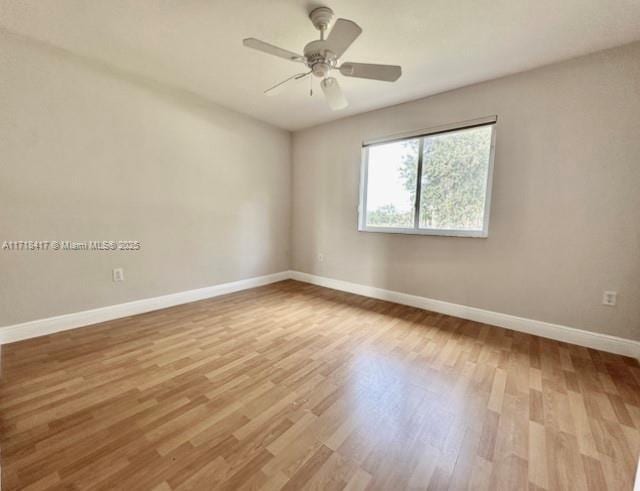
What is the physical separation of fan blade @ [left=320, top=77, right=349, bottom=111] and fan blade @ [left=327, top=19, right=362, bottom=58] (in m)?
0.23

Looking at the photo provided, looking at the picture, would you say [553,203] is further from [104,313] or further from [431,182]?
[104,313]

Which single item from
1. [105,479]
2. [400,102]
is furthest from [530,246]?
[105,479]

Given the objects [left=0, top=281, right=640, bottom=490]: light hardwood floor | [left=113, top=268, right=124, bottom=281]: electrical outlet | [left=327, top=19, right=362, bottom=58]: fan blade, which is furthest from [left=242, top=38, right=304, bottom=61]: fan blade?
[left=113, top=268, right=124, bottom=281]: electrical outlet

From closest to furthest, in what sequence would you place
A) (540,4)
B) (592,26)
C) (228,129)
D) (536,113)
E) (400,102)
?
(540,4)
(592,26)
(536,113)
(400,102)
(228,129)

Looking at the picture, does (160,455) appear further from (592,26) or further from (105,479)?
(592,26)

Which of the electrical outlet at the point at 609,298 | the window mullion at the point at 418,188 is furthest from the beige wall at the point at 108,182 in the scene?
the electrical outlet at the point at 609,298

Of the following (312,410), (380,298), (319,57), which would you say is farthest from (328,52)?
(380,298)

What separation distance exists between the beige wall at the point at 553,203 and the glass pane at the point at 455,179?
0.47 ft

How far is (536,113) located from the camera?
7.72 feet

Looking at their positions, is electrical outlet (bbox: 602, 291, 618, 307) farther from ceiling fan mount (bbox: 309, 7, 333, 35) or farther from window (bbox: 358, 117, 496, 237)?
ceiling fan mount (bbox: 309, 7, 333, 35)

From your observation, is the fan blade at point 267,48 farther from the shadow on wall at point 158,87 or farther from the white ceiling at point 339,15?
the shadow on wall at point 158,87

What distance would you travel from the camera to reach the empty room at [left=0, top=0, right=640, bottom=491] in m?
1.23

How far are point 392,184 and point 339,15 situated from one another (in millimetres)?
1939

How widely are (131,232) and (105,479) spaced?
228cm
